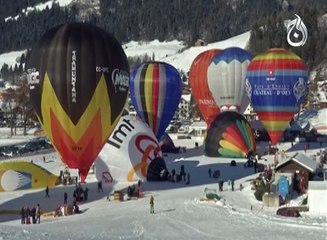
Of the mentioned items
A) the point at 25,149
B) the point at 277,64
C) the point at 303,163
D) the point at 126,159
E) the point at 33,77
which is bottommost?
the point at 25,149

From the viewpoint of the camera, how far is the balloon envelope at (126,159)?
105 ft

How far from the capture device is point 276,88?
41.9 m

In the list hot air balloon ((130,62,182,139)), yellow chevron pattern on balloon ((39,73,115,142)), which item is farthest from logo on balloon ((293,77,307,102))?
yellow chevron pattern on balloon ((39,73,115,142))

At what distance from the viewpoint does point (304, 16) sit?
11250cm

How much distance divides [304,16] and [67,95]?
92.1m

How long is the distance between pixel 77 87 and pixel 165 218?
5.77 metres

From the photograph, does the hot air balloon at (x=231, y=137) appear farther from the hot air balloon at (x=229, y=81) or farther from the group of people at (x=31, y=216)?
the group of people at (x=31, y=216)

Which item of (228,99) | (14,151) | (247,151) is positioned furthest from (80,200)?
(14,151)

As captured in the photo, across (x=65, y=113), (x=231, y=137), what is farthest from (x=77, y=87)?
(x=231, y=137)

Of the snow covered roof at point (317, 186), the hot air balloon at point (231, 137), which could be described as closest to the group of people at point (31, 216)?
the snow covered roof at point (317, 186)

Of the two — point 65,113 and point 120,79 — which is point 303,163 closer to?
point 120,79

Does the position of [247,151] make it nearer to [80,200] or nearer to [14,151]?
[80,200]

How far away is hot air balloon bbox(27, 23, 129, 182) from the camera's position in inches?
1011

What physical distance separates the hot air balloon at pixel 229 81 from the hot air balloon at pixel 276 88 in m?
3.81
